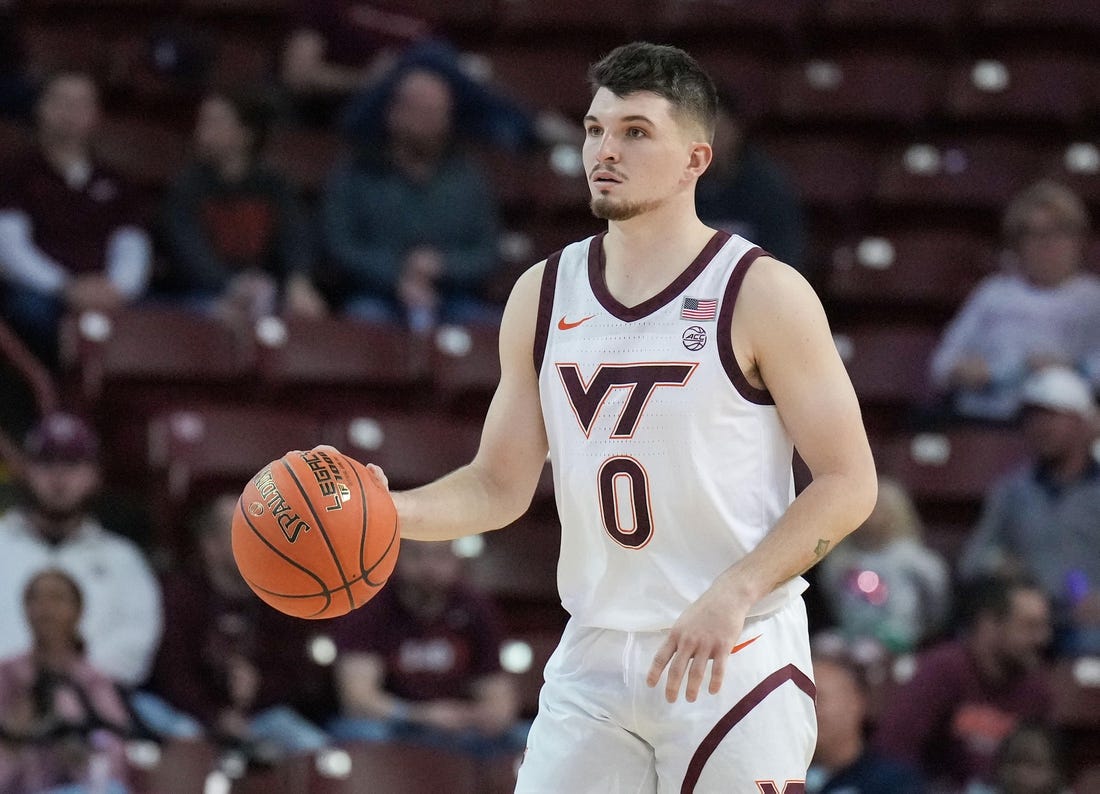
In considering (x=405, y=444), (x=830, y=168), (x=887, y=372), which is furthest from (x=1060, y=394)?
(x=830, y=168)

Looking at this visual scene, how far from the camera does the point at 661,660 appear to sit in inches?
127

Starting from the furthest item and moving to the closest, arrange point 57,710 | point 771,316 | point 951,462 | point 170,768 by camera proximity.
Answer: point 951,462
point 57,710
point 170,768
point 771,316

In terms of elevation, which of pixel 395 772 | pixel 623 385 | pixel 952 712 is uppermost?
pixel 623 385

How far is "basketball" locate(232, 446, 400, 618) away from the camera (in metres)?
3.52

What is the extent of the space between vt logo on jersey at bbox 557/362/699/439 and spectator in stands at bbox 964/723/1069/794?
9.58 feet

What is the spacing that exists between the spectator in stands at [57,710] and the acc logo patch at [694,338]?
317cm

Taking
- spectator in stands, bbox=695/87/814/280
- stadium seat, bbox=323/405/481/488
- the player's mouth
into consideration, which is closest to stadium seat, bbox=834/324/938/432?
spectator in stands, bbox=695/87/814/280

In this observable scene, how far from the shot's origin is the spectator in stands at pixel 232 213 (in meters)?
8.29

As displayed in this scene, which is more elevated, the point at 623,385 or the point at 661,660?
the point at 623,385

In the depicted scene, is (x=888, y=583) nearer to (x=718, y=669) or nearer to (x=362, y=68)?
(x=718, y=669)

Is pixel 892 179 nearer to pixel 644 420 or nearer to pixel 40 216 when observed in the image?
pixel 40 216

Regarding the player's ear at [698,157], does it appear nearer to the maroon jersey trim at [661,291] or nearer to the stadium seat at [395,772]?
the maroon jersey trim at [661,291]

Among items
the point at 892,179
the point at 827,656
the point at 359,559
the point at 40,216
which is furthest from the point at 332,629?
the point at 892,179

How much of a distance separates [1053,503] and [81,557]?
3783 mm
